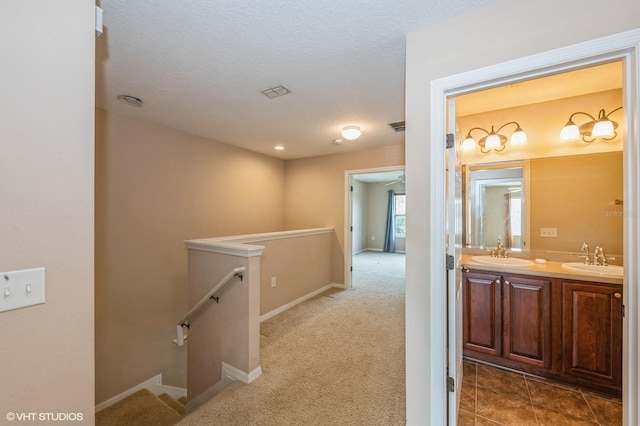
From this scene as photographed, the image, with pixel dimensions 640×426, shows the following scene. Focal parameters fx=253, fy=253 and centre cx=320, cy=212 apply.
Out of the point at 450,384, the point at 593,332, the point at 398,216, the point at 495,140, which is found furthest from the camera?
the point at 398,216

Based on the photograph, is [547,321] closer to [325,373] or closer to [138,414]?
[325,373]

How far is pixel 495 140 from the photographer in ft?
8.59

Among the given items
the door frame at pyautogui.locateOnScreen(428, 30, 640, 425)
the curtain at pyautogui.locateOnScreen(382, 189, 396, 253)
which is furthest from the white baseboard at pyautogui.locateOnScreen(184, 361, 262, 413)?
the curtain at pyautogui.locateOnScreen(382, 189, 396, 253)

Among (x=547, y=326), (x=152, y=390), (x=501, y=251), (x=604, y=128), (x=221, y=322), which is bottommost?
(x=152, y=390)

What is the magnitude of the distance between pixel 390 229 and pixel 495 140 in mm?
6209

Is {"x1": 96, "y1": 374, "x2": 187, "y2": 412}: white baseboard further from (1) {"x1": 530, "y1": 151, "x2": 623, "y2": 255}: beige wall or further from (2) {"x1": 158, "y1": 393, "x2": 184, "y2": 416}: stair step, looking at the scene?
(1) {"x1": 530, "y1": 151, "x2": 623, "y2": 255}: beige wall

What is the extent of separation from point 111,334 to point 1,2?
296 centimetres

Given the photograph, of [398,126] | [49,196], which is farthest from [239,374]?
[398,126]

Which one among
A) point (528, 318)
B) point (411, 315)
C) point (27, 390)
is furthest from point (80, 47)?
point (528, 318)

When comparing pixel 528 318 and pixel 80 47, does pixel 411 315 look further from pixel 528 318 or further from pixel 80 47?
pixel 80 47

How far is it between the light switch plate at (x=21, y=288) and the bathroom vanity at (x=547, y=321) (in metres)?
2.73

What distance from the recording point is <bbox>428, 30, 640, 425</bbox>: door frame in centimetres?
104

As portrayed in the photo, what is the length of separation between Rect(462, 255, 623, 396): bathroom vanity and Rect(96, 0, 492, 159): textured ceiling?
1.93m

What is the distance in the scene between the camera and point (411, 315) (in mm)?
1487
